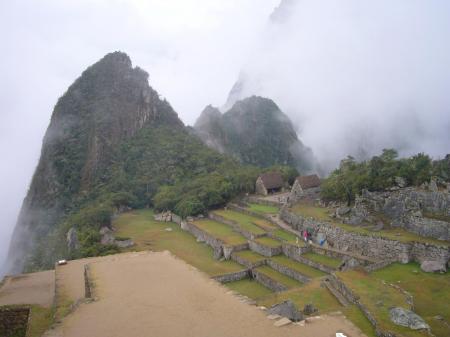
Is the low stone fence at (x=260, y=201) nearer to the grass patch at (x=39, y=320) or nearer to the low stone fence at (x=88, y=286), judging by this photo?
the low stone fence at (x=88, y=286)

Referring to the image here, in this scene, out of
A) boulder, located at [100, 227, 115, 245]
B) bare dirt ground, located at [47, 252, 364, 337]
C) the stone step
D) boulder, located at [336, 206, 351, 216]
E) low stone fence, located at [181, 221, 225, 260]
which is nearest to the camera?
bare dirt ground, located at [47, 252, 364, 337]

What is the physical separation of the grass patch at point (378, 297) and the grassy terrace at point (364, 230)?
11.7ft

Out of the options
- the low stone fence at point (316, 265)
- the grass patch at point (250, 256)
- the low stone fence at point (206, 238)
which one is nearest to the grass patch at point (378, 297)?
the low stone fence at point (316, 265)

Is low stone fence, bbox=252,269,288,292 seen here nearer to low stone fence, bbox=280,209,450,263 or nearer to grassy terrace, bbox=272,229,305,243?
grassy terrace, bbox=272,229,305,243

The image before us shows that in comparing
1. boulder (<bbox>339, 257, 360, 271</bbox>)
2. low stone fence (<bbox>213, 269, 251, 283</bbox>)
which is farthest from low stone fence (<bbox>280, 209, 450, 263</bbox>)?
low stone fence (<bbox>213, 269, 251, 283</bbox>)

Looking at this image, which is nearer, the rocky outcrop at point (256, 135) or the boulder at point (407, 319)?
the boulder at point (407, 319)

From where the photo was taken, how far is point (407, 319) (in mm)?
10062

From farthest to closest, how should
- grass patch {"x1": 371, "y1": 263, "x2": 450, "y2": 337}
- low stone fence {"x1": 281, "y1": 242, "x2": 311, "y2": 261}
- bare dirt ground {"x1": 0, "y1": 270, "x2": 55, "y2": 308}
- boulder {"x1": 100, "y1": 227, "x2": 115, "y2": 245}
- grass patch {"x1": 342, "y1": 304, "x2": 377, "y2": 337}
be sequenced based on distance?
boulder {"x1": 100, "y1": 227, "x2": 115, "y2": 245}, low stone fence {"x1": 281, "y1": 242, "x2": 311, "y2": 261}, bare dirt ground {"x1": 0, "y1": 270, "x2": 55, "y2": 308}, grass patch {"x1": 371, "y1": 263, "x2": 450, "y2": 337}, grass patch {"x1": 342, "y1": 304, "x2": 377, "y2": 337}

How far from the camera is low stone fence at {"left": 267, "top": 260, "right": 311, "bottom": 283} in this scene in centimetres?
1890

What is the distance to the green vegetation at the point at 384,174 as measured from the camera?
2075 centimetres

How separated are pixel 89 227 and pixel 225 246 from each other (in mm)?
13923

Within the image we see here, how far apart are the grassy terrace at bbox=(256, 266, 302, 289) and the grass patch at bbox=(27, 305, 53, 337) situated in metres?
10.3

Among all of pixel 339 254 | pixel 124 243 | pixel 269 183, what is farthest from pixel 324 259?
pixel 269 183

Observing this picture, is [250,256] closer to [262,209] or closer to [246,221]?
[246,221]
